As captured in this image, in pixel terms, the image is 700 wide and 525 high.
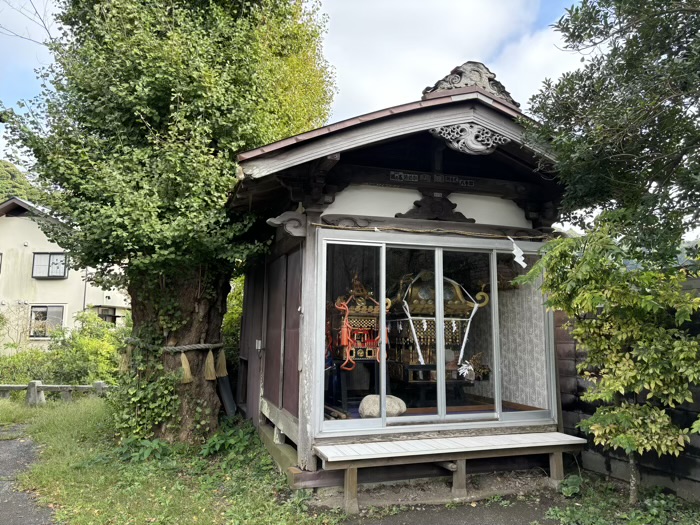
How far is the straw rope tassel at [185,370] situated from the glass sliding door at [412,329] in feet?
9.05

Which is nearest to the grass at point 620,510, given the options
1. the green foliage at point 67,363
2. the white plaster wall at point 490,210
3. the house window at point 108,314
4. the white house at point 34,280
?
the white plaster wall at point 490,210

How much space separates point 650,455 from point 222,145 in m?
5.89

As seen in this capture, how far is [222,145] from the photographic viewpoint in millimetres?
6371

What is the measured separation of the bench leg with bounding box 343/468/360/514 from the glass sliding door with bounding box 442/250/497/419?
4.90 feet

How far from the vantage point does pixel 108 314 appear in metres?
20.9

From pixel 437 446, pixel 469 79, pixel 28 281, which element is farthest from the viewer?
pixel 28 281

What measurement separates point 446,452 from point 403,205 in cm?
254

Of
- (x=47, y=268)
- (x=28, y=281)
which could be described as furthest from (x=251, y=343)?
(x=28, y=281)

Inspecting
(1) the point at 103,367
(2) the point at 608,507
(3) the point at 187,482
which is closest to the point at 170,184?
(3) the point at 187,482

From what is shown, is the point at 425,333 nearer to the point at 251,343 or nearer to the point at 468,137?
the point at 468,137

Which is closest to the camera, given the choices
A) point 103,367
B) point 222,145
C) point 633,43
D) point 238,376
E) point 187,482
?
point 633,43

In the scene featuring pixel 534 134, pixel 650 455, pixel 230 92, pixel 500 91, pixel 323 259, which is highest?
pixel 230 92

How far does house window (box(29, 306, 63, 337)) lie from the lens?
709 inches

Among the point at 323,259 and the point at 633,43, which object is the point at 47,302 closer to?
the point at 323,259
